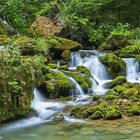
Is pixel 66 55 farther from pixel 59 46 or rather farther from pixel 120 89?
pixel 120 89

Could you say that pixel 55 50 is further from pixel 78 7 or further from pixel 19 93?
pixel 19 93

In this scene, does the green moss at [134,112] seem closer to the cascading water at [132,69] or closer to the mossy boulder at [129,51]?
the cascading water at [132,69]

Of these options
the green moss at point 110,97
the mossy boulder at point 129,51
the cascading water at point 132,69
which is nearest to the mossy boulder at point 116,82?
the cascading water at point 132,69

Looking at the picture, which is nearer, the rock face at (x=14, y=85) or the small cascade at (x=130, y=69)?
the rock face at (x=14, y=85)

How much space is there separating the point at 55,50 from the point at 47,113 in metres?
7.18

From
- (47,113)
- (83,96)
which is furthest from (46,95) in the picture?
(47,113)

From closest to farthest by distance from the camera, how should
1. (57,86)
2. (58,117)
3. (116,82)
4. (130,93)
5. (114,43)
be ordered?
1. (58,117)
2. (130,93)
3. (57,86)
4. (116,82)
5. (114,43)

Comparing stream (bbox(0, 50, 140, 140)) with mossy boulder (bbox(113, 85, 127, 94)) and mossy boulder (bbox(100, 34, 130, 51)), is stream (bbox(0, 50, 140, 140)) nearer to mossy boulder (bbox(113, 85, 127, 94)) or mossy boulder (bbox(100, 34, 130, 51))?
mossy boulder (bbox(113, 85, 127, 94))

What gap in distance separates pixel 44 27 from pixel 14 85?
40.9ft

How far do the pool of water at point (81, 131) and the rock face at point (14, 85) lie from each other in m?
0.73

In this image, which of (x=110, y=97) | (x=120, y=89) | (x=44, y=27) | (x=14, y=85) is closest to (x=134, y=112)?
(x=110, y=97)

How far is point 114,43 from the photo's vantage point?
19453 mm

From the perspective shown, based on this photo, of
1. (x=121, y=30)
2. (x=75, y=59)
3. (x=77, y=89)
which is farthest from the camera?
(x=121, y=30)

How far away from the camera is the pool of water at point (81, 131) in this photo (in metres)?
8.24
